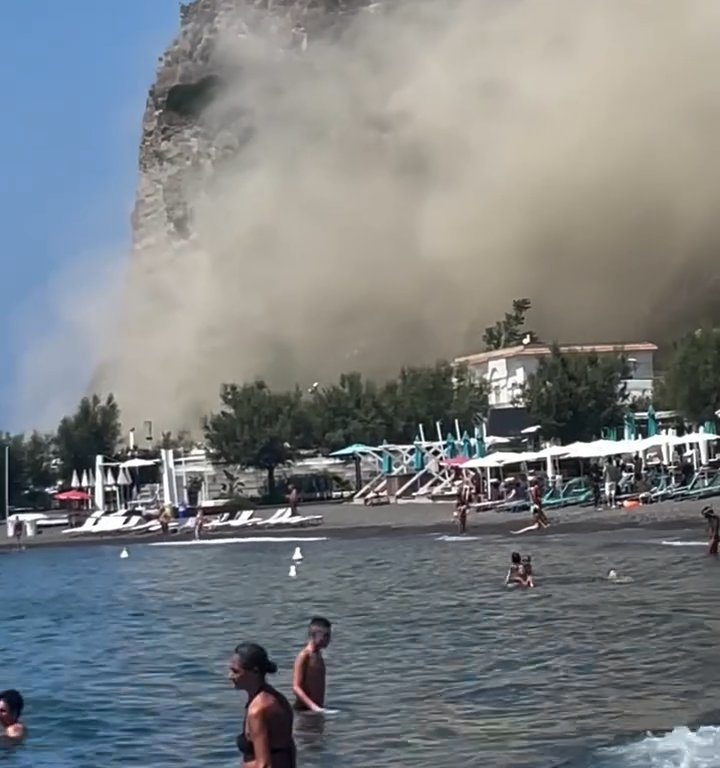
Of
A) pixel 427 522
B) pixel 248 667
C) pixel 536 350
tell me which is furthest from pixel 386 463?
pixel 248 667

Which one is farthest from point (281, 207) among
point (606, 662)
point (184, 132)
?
point (606, 662)

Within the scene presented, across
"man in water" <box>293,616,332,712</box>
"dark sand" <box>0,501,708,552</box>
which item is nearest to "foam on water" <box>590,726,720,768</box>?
"man in water" <box>293,616,332,712</box>

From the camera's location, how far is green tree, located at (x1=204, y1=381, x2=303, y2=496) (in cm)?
7306

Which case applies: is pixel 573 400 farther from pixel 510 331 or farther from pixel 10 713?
pixel 510 331

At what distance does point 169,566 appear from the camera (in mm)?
40781

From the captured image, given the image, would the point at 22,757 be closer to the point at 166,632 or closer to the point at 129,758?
the point at 129,758

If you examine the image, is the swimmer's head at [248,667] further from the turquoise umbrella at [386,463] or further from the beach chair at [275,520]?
the turquoise umbrella at [386,463]

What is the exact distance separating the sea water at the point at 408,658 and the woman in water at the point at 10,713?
249 millimetres

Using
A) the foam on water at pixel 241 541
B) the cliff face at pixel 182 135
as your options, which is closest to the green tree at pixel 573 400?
the foam on water at pixel 241 541

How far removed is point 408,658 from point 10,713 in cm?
718

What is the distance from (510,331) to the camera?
4751 inches

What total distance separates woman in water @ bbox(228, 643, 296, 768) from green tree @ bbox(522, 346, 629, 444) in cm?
5563

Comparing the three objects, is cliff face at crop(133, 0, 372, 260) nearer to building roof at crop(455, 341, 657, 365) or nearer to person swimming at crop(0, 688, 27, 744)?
building roof at crop(455, 341, 657, 365)

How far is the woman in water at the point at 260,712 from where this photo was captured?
858 cm
